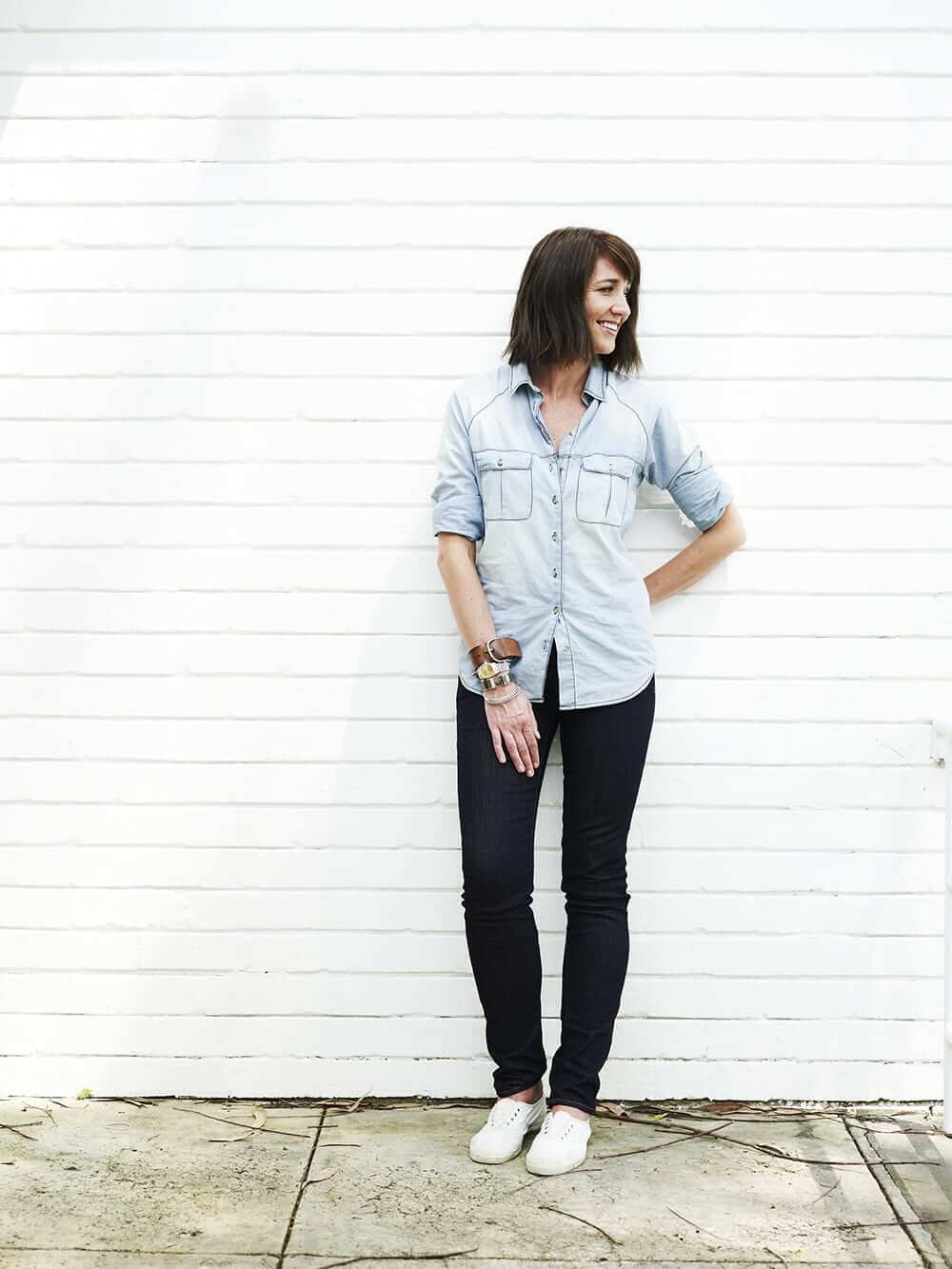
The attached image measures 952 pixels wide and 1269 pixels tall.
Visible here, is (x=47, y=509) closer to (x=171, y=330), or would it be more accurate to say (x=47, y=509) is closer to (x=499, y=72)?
(x=171, y=330)

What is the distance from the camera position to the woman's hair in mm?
2818

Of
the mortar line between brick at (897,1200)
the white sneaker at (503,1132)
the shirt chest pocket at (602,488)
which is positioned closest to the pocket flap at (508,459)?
the shirt chest pocket at (602,488)

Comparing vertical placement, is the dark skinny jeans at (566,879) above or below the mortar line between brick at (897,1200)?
above

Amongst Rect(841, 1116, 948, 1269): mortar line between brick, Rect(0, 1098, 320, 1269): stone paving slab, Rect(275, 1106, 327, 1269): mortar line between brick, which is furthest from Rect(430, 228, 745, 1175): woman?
Rect(841, 1116, 948, 1269): mortar line between brick

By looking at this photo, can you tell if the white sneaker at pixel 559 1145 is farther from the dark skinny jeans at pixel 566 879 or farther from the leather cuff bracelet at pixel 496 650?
the leather cuff bracelet at pixel 496 650

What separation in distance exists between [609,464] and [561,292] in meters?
0.39

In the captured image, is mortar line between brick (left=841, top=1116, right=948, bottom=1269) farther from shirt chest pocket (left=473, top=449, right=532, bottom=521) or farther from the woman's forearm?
shirt chest pocket (left=473, top=449, right=532, bottom=521)

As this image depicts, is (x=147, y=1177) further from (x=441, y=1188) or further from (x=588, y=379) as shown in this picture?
(x=588, y=379)

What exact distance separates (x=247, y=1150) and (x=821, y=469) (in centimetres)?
201

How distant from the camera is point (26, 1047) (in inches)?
123

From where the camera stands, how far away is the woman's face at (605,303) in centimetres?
283

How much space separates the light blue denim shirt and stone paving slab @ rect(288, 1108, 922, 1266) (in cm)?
100

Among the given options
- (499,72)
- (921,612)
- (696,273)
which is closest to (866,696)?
(921,612)

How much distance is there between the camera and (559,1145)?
273 centimetres
